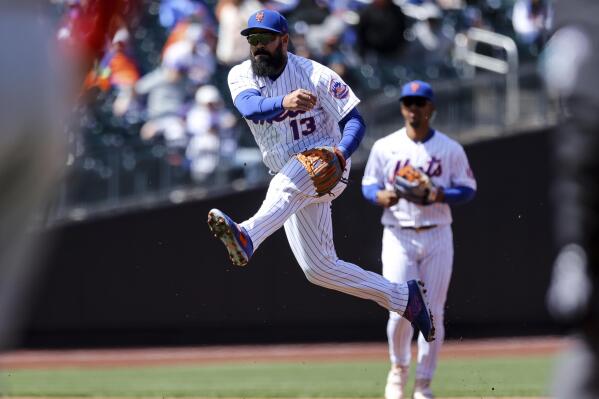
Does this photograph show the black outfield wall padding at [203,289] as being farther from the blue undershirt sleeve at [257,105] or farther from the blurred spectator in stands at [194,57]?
the blue undershirt sleeve at [257,105]

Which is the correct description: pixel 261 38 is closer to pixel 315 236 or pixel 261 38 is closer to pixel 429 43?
pixel 315 236

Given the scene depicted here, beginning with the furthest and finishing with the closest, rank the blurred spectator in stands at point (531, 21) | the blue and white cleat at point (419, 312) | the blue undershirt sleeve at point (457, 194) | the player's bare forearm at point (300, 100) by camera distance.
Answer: the blurred spectator in stands at point (531, 21)
the blue undershirt sleeve at point (457, 194)
the blue and white cleat at point (419, 312)
the player's bare forearm at point (300, 100)

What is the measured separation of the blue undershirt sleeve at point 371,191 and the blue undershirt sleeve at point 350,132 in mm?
1529

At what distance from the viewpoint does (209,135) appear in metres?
12.6

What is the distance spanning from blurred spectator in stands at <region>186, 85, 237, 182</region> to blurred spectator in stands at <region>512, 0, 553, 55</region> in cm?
399

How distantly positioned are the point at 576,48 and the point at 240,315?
11.0 meters

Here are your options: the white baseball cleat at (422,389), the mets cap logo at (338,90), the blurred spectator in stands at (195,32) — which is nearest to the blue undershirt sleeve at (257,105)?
the mets cap logo at (338,90)

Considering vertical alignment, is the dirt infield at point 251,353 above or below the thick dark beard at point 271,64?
below

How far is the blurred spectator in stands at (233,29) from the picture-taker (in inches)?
516

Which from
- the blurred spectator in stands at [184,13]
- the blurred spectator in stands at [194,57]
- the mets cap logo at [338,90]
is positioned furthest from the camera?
the blurred spectator in stands at [184,13]

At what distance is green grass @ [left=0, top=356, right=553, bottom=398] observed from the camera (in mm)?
9727

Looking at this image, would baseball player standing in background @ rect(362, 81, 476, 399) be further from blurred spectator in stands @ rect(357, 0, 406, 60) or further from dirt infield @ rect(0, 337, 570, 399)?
blurred spectator in stands @ rect(357, 0, 406, 60)

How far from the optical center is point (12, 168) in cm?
245

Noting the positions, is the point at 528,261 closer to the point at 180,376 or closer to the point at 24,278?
the point at 180,376
